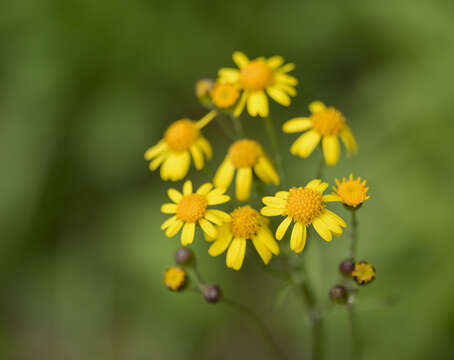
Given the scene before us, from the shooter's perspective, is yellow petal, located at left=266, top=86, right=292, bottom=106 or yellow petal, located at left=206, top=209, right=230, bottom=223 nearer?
yellow petal, located at left=206, top=209, right=230, bottom=223

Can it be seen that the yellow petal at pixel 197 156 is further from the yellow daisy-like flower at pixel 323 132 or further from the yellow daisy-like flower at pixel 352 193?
the yellow daisy-like flower at pixel 352 193

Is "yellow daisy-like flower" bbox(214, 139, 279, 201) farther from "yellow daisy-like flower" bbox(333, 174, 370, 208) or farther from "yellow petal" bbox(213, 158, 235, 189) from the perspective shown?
"yellow daisy-like flower" bbox(333, 174, 370, 208)

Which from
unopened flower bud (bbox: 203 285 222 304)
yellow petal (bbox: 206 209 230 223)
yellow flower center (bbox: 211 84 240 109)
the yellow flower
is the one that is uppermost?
yellow flower center (bbox: 211 84 240 109)

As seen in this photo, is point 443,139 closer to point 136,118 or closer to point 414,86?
point 414,86

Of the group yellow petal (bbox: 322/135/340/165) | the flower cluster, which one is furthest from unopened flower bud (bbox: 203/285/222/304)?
yellow petal (bbox: 322/135/340/165)

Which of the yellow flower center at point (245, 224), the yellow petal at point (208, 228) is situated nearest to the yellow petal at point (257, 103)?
the yellow flower center at point (245, 224)

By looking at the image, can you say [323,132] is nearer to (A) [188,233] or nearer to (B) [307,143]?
(B) [307,143]
